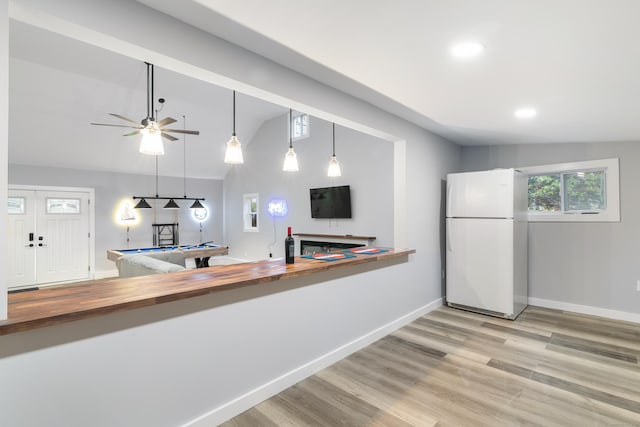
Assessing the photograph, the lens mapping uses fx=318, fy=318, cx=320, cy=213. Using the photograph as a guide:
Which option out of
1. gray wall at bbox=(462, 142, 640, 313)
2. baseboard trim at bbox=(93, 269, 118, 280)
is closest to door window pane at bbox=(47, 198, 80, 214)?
baseboard trim at bbox=(93, 269, 118, 280)

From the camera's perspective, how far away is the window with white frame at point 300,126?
675 cm

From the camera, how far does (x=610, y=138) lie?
3723 mm

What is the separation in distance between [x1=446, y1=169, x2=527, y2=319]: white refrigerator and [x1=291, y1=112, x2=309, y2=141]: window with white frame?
11.3ft

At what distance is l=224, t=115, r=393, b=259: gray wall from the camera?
543cm

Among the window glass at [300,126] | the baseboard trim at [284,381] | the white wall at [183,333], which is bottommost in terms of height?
the baseboard trim at [284,381]

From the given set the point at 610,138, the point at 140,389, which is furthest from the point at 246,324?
the point at 610,138

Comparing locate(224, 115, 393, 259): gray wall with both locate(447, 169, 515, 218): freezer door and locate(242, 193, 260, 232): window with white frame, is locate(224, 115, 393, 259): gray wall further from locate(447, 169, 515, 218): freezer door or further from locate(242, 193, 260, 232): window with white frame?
locate(447, 169, 515, 218): freezer door

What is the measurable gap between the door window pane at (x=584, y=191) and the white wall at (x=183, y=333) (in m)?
2.94

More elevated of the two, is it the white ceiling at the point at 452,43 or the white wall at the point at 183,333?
the white ceiling at the point at 452,43

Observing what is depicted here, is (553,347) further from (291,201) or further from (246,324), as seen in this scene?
(291,201)

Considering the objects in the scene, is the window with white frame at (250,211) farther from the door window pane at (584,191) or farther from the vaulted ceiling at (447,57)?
the door window pane at (584,191)

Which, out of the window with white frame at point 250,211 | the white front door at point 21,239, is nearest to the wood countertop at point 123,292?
the window with white frame at point 250,211

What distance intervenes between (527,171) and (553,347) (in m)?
2.35

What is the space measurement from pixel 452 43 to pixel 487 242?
2.81 m
